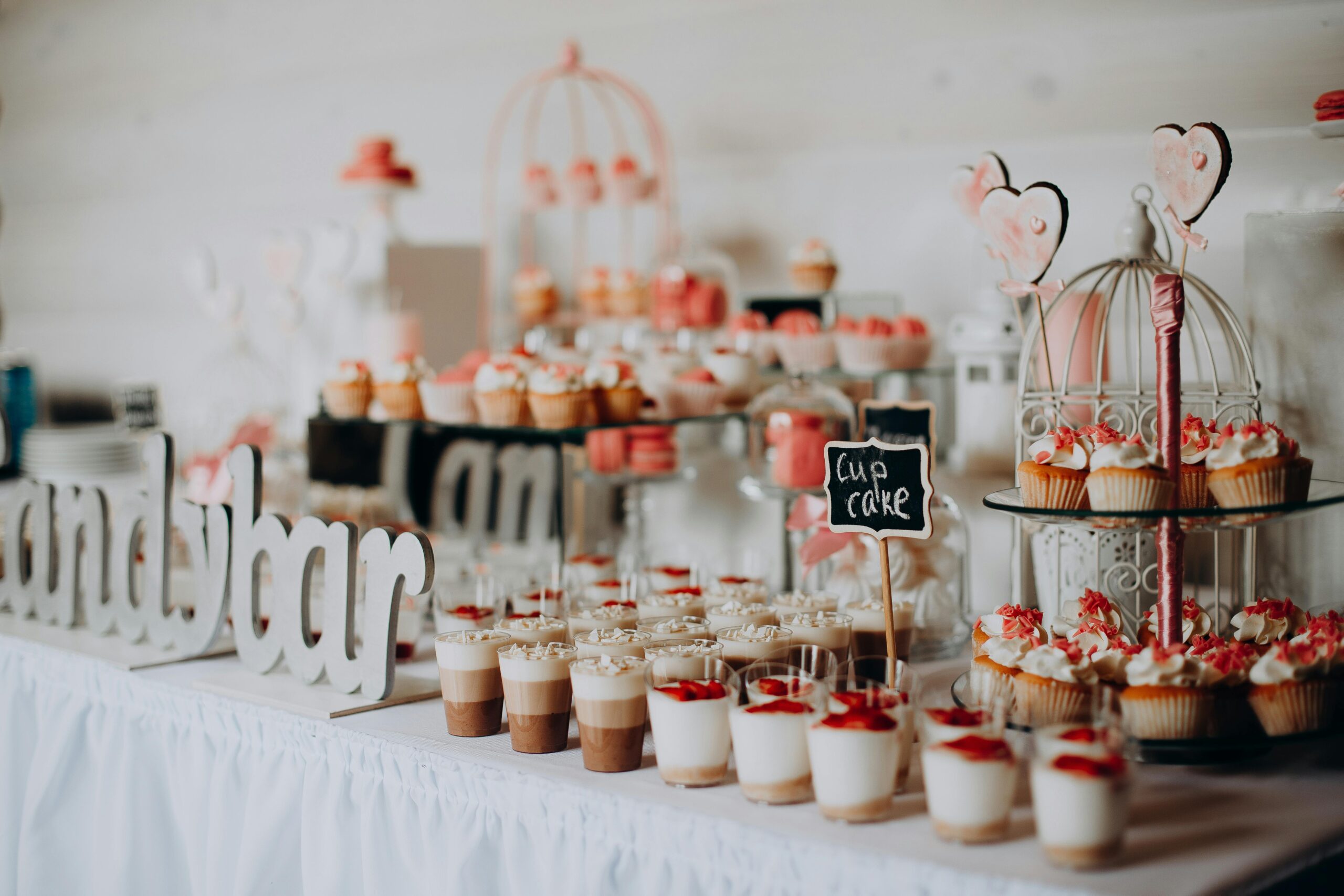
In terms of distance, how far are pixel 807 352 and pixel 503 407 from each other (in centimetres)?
81

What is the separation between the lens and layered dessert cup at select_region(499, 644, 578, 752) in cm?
182

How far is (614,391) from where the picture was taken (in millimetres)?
2607

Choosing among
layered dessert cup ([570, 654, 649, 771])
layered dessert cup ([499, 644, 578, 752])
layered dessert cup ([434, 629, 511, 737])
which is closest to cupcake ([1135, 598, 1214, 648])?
layered dessert cup ([570, 654, 649, 771])

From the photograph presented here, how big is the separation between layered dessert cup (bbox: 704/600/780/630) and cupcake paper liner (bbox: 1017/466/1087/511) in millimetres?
482

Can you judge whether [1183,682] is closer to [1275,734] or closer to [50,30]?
[1275,734]

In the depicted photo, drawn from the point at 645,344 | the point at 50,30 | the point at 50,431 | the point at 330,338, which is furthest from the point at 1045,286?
the point at 50,30

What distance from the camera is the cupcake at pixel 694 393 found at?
2.76 metres

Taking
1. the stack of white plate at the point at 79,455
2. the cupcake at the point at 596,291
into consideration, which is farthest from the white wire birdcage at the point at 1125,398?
the stack of white plate at the point at 79,455

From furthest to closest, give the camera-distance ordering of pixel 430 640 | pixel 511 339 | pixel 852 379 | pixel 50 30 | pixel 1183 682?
pixel 50 30, pixel 511 339, pixel 852 379, pixel 430 640, pixel 1183 682

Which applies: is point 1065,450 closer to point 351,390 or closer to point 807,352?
point 807,352

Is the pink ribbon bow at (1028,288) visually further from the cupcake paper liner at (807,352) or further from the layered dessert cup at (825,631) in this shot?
the cupcake paper liner at (807,352)

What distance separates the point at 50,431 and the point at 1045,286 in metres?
4.03

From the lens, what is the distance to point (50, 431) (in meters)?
4.66

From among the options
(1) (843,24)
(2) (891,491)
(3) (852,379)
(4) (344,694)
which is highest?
(1) (843,24)
